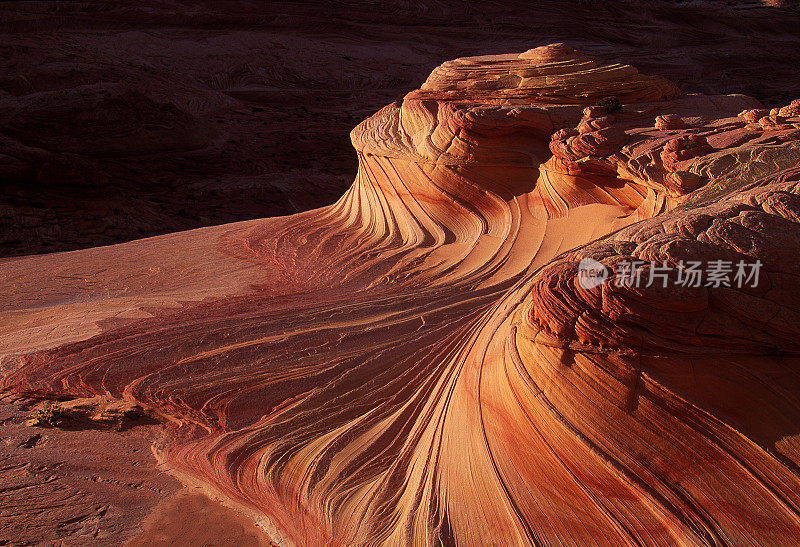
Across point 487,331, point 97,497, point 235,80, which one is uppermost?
point 235,80

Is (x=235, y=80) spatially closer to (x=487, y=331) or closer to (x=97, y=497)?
(x=487, y=331)

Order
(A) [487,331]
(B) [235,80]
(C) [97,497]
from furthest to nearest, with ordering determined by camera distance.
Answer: (B) [235,80], (A) [487,331], (C) [97,497]

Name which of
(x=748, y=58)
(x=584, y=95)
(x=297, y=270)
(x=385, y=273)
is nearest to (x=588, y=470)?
(x=385, y=273)

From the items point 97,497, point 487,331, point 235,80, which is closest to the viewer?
point 97,497

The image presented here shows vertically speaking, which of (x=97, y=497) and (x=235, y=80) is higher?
(x=235, y=80)

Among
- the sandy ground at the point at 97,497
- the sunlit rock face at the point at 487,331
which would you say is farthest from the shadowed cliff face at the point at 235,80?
the sandy ground at the point at 97,497

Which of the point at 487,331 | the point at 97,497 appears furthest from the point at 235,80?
the point at 97,497

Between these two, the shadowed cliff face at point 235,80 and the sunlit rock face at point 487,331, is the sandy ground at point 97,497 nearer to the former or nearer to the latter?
the sunlit rock face at point 487,331
